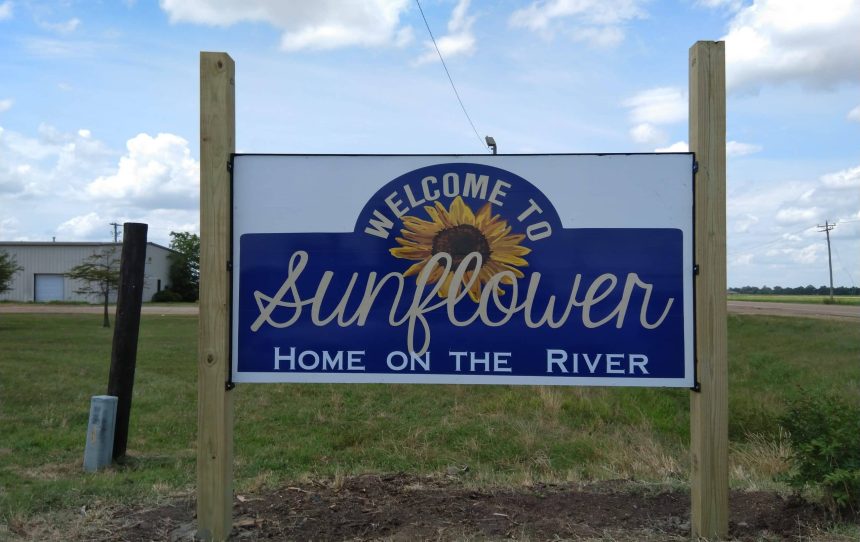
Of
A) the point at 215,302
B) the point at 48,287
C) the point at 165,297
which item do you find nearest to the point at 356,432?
the point at 215,302

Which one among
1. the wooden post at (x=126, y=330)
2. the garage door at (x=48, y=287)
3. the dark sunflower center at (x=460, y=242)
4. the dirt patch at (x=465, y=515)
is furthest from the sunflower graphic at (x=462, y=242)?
the garage door at (x=48, y=287)

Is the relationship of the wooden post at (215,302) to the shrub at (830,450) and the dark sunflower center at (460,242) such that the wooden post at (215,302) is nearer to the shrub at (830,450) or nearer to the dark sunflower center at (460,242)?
the dark sunflower center at (460,242)

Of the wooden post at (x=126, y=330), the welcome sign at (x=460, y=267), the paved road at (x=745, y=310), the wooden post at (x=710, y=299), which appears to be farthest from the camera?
the paved road at (x=745, y=310)

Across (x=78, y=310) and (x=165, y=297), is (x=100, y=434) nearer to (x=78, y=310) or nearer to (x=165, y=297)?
(x=78, y=310)

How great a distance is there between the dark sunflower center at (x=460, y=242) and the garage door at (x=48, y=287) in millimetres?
64823

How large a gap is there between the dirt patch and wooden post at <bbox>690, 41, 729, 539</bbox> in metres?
0.24

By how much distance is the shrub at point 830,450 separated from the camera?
153 inches

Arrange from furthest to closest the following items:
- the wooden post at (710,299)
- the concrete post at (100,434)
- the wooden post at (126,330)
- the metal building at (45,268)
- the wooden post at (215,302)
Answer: the metal building at (45,268) → the wooden post at (126,330) → the concrete post at (100,434) → the wooden post at (215,302) → the wooden post at (710,299)

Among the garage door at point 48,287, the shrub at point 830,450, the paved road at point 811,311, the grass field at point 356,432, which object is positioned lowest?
the grass field at point 356,432

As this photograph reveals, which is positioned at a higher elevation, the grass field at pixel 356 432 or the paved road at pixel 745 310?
the paved road at pixel 745 310

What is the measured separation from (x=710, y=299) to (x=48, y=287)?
219ft

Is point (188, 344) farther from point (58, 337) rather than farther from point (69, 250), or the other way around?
point (69, 250)

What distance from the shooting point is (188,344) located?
20.7m

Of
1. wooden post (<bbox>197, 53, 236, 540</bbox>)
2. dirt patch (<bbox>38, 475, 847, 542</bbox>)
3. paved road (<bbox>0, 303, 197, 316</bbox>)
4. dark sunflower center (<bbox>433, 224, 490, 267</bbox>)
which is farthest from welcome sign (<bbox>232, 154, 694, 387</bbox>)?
paved road (<bbox>0, 303, 197, 316</bbox>)
